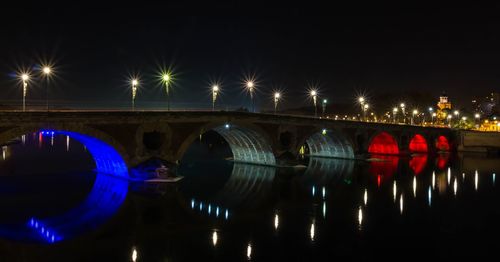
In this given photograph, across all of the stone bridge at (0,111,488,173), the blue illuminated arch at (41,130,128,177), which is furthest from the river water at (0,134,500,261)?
the stone bridge at (0,111,488,173)

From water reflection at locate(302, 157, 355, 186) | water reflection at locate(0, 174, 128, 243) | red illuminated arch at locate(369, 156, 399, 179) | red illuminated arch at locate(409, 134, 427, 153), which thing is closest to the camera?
water reflection at locate(0, 174, 128, 243)

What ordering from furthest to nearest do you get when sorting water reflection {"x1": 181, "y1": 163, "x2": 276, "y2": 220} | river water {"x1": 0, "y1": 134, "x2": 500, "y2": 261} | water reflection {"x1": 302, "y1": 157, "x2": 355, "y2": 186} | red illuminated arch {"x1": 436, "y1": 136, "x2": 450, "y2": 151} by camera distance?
1. red illuminated arch {"x1": 436, "y1": 136, "x2": 450, "y2": 151}
2. water reflection {"x1": 302, "y1": 157, "x2": 355, "y2": 186}
3. water reflection {"x1": 181, "y1": 163, "x2": 276, "y2": 220}
4. river water {"x1": 0, "y1": 134, "x2": 500, "y2": 261}

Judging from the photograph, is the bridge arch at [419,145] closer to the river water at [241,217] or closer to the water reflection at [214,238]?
the river water at [241,217]

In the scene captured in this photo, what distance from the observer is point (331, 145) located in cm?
7569

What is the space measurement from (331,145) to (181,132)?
1438 inches

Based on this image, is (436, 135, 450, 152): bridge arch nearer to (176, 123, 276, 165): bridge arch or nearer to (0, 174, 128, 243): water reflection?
(176, 123, 276, 165): bridge arch

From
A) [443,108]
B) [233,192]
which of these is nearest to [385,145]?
[233,192]

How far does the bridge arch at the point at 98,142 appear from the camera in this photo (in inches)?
1369

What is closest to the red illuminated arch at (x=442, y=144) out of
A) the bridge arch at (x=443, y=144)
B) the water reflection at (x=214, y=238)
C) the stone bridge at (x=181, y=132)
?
the bridge arch at (x=443, y=144)

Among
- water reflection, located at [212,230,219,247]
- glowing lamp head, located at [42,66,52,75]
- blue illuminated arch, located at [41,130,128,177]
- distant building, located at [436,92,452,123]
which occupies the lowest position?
water reflection, located at [212,230,219,247]

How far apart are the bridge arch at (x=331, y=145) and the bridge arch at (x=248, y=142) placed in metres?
13.4

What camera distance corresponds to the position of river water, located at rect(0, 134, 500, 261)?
23484 millimetres

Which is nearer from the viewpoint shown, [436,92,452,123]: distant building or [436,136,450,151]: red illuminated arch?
[436,136,450,151]: red illuminated arch

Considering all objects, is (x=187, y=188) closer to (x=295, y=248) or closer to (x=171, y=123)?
(x=171, y=123)
